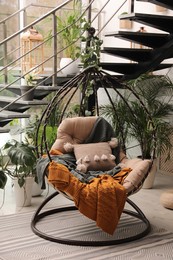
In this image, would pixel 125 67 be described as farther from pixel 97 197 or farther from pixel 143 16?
pixel 97 197

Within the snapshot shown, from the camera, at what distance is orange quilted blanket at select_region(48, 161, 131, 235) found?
10.4 feet

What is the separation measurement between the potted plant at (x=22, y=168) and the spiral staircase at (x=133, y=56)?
0.33 meters

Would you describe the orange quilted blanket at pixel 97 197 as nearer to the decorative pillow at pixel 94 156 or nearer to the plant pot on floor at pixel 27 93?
the decorative pillow at pixel 94 156

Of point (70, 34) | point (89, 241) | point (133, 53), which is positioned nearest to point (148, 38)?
point (133, 53)

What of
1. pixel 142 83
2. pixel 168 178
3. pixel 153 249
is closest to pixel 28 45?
pixel 142 83

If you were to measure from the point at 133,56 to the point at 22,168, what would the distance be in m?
1.91

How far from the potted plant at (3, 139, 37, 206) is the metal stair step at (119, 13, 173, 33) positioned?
1.59 meters

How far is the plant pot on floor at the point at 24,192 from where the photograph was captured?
4.06m

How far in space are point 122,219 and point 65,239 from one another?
73 cm

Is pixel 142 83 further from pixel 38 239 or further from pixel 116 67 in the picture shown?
pixel 38 239

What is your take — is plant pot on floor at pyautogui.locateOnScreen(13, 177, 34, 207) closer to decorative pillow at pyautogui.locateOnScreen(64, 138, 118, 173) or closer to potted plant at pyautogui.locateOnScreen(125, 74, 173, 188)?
decorative pillow at pyautogui.locateOnScreen(64, 138, 118, 173)

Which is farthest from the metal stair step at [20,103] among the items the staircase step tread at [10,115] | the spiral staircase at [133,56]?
the staircase step tread at [10,115]

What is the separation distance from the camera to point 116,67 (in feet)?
16.8

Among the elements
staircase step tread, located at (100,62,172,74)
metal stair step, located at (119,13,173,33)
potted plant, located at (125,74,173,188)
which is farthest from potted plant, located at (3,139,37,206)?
metal stair step, located at (119,13,173,33)
